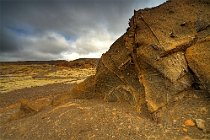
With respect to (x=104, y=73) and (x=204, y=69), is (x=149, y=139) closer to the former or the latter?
(x=204, y=69)

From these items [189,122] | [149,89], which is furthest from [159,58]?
[189,122]

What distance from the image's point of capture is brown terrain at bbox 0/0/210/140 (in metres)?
8.77

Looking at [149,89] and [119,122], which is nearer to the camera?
[119,122]

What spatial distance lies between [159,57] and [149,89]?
4.18ft

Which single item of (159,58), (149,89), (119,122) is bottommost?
(119,122)

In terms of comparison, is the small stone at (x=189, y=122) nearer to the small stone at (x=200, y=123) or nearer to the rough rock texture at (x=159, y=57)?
the small stone at (x=200, y=123)

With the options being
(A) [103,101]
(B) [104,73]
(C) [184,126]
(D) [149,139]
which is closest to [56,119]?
(A) [103,101]

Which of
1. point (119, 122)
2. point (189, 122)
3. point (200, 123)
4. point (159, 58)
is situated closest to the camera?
point (200, 123)

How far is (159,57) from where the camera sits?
987 centimetres

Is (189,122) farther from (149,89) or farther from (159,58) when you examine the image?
(159,58)

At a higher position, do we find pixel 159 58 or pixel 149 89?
pixel 159 58

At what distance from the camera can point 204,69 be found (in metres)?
9.26

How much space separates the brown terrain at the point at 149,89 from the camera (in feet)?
28.8

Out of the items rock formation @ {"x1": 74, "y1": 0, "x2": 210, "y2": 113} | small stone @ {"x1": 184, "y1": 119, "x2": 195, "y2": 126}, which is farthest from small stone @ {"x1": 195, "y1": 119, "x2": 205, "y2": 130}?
rock formation @ {"x1": 74, "y1": 0, "x2": 210, "y2": 113}
